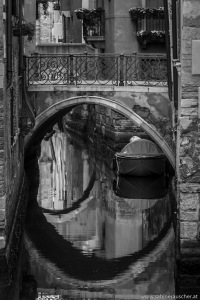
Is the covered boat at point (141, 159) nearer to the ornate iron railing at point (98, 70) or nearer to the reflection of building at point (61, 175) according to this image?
the reflection of building at point (61, 175)

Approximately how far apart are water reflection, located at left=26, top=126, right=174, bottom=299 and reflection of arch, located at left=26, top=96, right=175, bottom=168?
95cm

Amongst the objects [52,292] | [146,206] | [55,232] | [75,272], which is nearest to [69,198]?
[146,206]

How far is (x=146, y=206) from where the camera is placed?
58.0ft

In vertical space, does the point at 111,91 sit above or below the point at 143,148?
above

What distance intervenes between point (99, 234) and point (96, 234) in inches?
1.9

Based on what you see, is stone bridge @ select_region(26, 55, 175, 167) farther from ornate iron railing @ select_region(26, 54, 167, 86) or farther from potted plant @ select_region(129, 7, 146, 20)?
potted plant @ select_region(129, 7, 146, 20)

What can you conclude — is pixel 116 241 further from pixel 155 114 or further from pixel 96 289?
pixel 155 114

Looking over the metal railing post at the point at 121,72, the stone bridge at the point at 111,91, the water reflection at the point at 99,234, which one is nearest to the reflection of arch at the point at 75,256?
the water reflection at the point at 99,234

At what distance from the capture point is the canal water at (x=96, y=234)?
11.8m

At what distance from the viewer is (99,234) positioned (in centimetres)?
1482

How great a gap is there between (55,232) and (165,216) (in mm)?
2192

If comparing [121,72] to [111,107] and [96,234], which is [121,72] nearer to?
[111,107]

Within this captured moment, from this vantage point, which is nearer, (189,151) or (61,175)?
(189,151)

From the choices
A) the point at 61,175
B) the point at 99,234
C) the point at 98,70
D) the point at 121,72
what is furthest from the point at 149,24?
the point at 99,234
